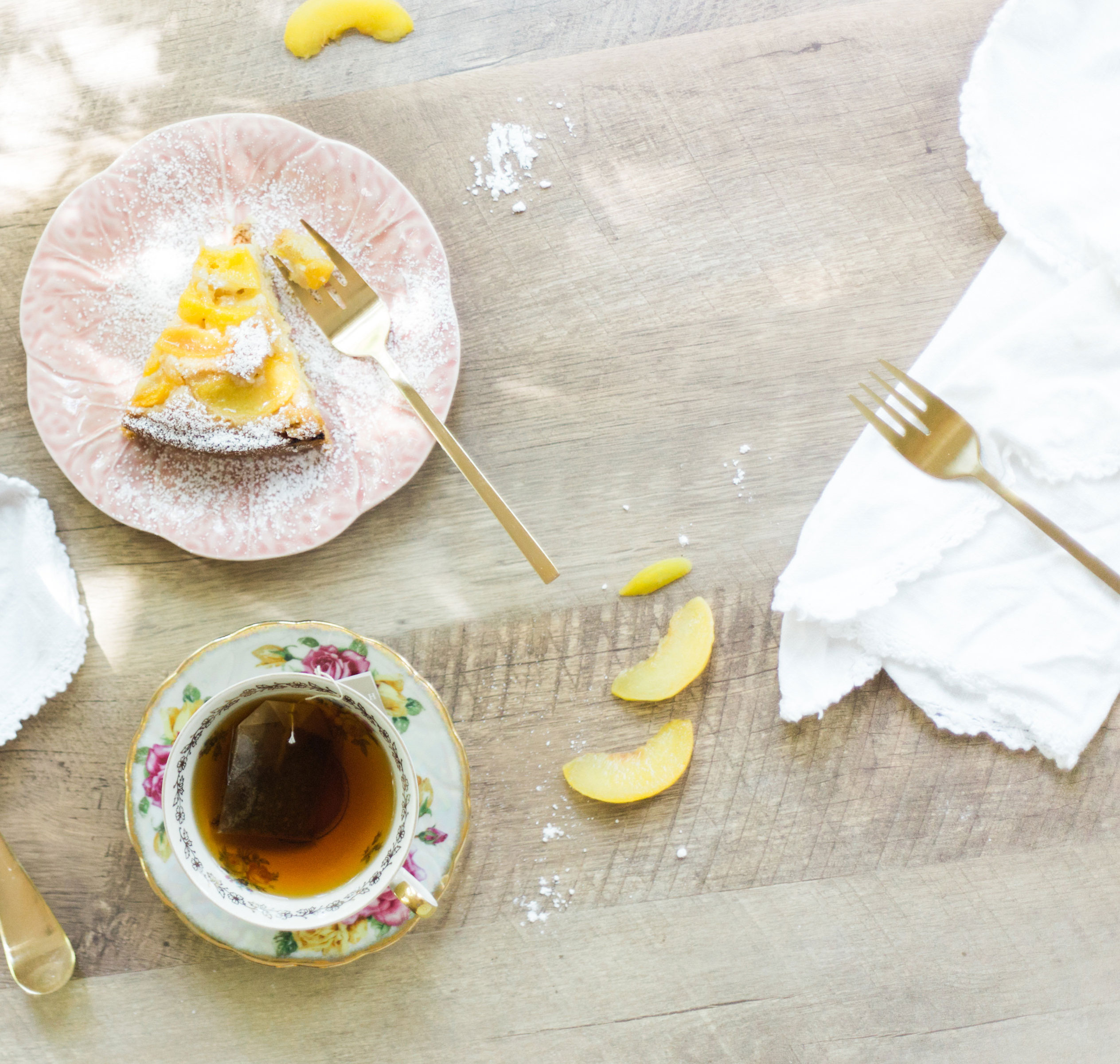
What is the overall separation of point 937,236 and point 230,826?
130 centimetres

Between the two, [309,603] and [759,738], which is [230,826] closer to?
[309,603]

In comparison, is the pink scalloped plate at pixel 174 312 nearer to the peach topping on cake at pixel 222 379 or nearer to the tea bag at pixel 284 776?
the peach topping on cake at pixel 222 379

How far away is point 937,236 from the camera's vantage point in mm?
1328

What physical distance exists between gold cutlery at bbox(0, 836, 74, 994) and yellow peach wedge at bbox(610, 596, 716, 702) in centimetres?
86

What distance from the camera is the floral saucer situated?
114cm

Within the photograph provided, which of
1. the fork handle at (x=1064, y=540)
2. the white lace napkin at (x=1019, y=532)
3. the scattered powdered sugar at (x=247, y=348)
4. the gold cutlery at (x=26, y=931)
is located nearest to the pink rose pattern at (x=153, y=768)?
the gold cutlery at (x=26, y=931)

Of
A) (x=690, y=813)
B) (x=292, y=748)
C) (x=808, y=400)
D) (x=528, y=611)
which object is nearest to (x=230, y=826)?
(x=292, y=748)

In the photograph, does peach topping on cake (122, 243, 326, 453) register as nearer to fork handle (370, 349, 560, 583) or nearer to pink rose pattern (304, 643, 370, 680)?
fork handle (370, 349, 560, 583)

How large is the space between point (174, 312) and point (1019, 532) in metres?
1.26

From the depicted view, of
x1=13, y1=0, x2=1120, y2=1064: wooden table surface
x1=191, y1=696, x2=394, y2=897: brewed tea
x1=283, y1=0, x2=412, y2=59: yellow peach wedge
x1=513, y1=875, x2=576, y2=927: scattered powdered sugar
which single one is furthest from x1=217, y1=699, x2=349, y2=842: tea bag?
x1=283, y1=0, x2=412, y2=59: yellow peach wedge

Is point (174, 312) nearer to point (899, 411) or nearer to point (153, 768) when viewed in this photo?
point (153, 768)

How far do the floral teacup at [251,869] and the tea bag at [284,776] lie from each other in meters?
0.03

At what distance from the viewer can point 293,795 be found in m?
1.05

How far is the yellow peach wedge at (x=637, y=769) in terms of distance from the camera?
1.25 m
